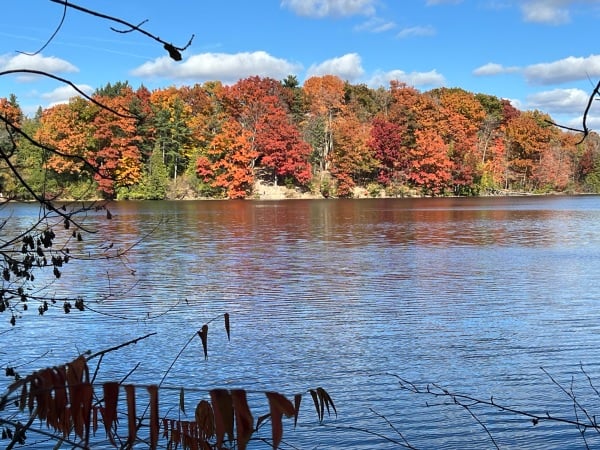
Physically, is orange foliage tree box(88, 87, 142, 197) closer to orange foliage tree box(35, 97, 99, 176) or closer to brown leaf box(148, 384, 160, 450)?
orange foliage tree box(35, 97, 99, 176)

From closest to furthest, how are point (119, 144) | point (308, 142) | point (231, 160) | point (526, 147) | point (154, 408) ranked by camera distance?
1. point (154, 408)
2. point (119, 144)
3. point (231, 160)
4. point (308, 142)
5. point (526, 147)

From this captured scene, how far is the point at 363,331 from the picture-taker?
34.7 ft

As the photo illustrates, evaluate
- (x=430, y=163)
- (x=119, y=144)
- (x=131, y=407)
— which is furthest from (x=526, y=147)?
(x=131, y=407)

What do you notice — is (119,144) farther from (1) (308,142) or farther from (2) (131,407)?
(2) (131,407)

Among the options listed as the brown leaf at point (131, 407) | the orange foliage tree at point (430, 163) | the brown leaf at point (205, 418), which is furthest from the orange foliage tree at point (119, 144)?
the brown leaf at point (131, 407)

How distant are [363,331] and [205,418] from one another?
8488mm

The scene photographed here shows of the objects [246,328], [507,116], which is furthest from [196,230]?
[507,116]

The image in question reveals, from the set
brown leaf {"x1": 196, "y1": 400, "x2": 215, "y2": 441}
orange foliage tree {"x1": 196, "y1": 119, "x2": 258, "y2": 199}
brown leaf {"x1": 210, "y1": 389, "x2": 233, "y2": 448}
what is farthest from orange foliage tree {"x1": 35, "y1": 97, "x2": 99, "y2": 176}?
brown leaf {"x1": 210, "y1": 389, "x2": 233, "y2": 448}

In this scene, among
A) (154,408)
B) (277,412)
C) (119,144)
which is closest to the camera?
(277,412)

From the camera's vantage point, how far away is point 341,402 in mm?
7301

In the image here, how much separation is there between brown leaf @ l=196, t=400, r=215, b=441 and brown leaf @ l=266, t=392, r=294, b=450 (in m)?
0.55

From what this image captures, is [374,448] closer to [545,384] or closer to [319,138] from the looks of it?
[545,384]

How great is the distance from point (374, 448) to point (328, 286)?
892cm

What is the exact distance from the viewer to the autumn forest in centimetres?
5928
